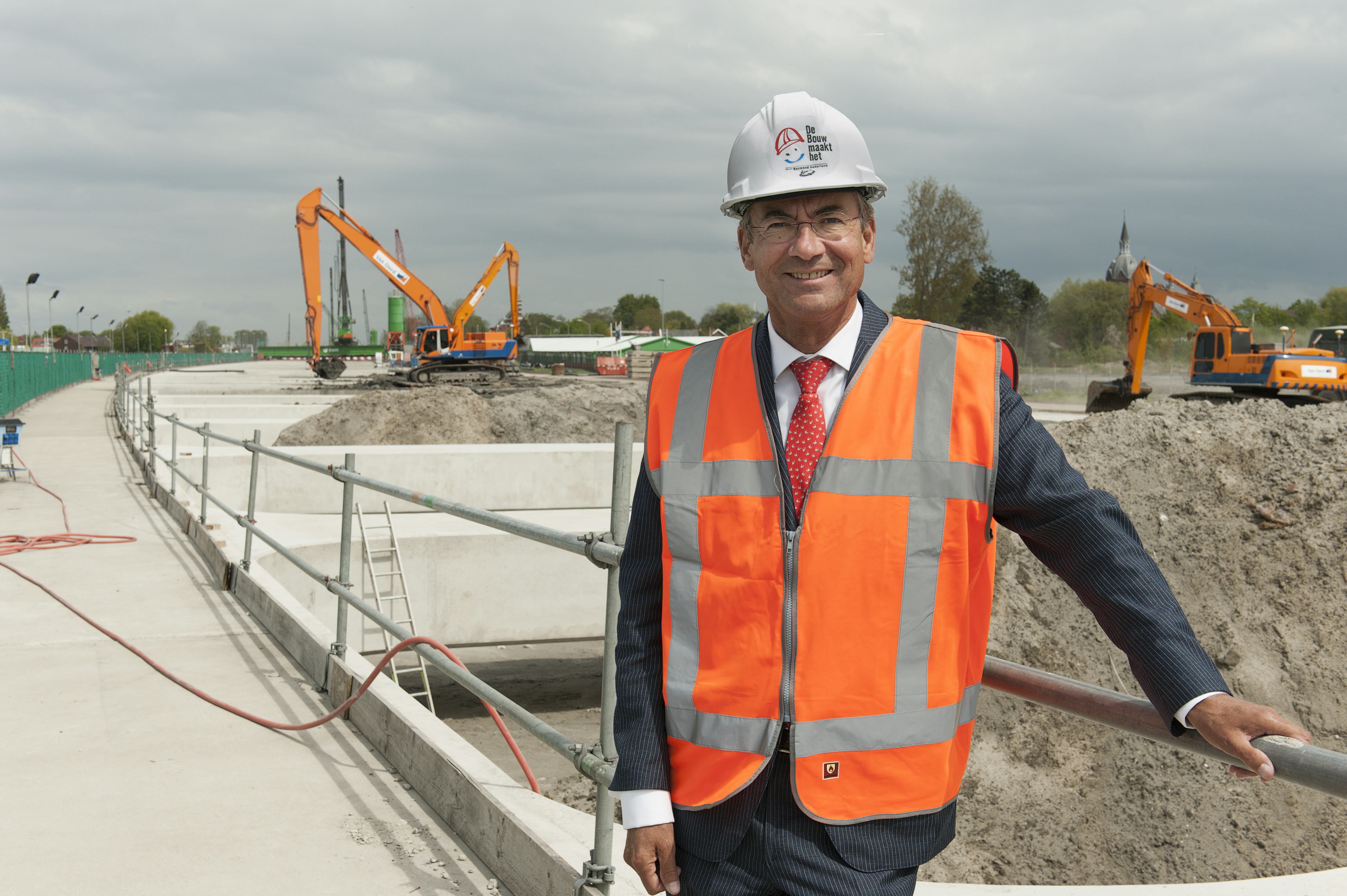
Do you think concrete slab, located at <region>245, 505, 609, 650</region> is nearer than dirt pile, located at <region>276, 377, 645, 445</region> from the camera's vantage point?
Yes

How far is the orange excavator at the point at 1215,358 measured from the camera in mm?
→ 21062

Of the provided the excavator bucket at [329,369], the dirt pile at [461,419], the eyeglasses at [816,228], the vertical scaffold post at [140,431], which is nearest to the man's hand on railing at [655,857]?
the eyeglasses at [816,228]

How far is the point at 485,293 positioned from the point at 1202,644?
30.2m

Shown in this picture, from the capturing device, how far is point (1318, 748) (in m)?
1.41

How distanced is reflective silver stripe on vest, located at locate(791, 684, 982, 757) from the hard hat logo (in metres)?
0.97

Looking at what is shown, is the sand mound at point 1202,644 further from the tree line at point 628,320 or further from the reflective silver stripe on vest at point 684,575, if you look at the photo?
the tree line at point 628,320

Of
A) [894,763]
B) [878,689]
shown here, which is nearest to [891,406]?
[878,689]

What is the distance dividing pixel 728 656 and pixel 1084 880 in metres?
6.31

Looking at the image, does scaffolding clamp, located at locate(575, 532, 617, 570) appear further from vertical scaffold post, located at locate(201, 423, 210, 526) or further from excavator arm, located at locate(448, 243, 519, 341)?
excavator arm, located at locate(448, 243, 519, 341)

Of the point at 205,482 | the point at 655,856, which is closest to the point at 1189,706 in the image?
the point at 655,856

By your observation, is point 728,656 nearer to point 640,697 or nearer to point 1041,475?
point 640,697

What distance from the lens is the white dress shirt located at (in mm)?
1793

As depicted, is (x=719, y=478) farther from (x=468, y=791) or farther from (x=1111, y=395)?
(x=1111, y=395)

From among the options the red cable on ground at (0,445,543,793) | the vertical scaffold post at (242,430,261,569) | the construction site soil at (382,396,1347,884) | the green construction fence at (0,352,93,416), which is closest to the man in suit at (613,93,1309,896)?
the red cable on ground at (0,445,543,793)
